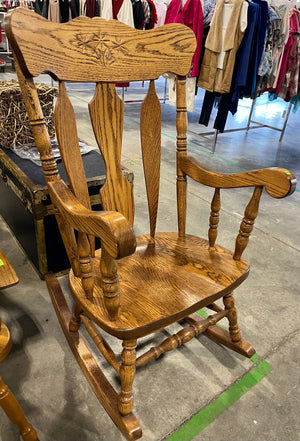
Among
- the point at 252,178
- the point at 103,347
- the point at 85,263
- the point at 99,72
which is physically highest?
the point at 99,72

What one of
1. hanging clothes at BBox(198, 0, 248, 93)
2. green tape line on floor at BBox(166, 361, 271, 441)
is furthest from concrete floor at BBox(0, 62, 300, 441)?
hanging clothes at BBox(198, 0, 248, 93)

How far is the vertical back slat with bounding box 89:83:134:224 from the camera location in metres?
1.05

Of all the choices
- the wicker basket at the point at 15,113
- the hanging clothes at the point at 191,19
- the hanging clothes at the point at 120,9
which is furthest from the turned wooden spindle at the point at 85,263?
the hanging clothes at the point at 120,9

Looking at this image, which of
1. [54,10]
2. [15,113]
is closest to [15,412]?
[15,113]

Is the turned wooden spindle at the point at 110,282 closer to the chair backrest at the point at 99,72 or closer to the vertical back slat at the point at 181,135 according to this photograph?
the chair backrest at the point at 99,72

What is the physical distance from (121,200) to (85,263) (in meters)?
0.34

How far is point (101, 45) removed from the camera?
100 cm

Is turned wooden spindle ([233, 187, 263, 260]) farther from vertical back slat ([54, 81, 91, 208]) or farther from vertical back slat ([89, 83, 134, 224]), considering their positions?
vertical back slat ([54, 81, 91, 208])

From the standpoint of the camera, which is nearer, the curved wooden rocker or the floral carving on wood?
the curved wooden rocker

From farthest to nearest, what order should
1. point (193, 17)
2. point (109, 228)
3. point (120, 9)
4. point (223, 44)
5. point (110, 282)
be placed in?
point (120, 9) → point (193, 17) → point (223, 44) → point (110, 282) → point (109, 228)

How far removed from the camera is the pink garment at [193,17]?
9.76 feet

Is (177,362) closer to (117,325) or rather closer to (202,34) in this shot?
(117,325)

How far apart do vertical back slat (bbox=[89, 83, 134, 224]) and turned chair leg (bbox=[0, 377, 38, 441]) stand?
0.59m

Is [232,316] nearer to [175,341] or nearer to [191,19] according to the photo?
[175,341]
